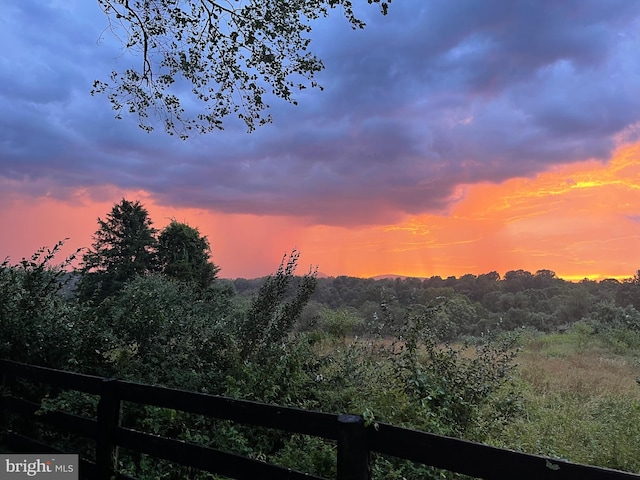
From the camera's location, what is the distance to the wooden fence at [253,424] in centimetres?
187

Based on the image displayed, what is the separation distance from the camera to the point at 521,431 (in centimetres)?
574

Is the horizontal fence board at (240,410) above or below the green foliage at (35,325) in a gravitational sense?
below

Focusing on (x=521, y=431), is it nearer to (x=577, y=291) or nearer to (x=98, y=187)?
(x=98, y=187)

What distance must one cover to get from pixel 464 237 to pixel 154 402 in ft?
43.6

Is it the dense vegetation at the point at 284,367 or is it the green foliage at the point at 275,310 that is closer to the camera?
the dense vegetation at the point at 284,367

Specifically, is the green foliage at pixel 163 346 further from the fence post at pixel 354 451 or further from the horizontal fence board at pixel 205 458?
the fence post at pixel 354 451

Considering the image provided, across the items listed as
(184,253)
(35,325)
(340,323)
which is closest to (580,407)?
(340,323)

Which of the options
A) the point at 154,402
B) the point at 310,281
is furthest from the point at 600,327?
the point at 154,402

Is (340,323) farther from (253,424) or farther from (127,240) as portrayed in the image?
(127,240)

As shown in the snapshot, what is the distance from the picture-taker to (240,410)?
285 centimetres

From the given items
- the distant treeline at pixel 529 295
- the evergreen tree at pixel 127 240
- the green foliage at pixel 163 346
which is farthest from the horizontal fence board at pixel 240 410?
the evergreen tree at pixel 127 240

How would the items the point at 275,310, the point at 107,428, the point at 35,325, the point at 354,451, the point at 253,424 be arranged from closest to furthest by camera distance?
the point at 354,451, the point at 253,424, the point at 107,428, the point at 35,325, the point at 275,310

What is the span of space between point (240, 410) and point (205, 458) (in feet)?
1.49

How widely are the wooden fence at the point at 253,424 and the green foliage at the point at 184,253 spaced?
874 inches
